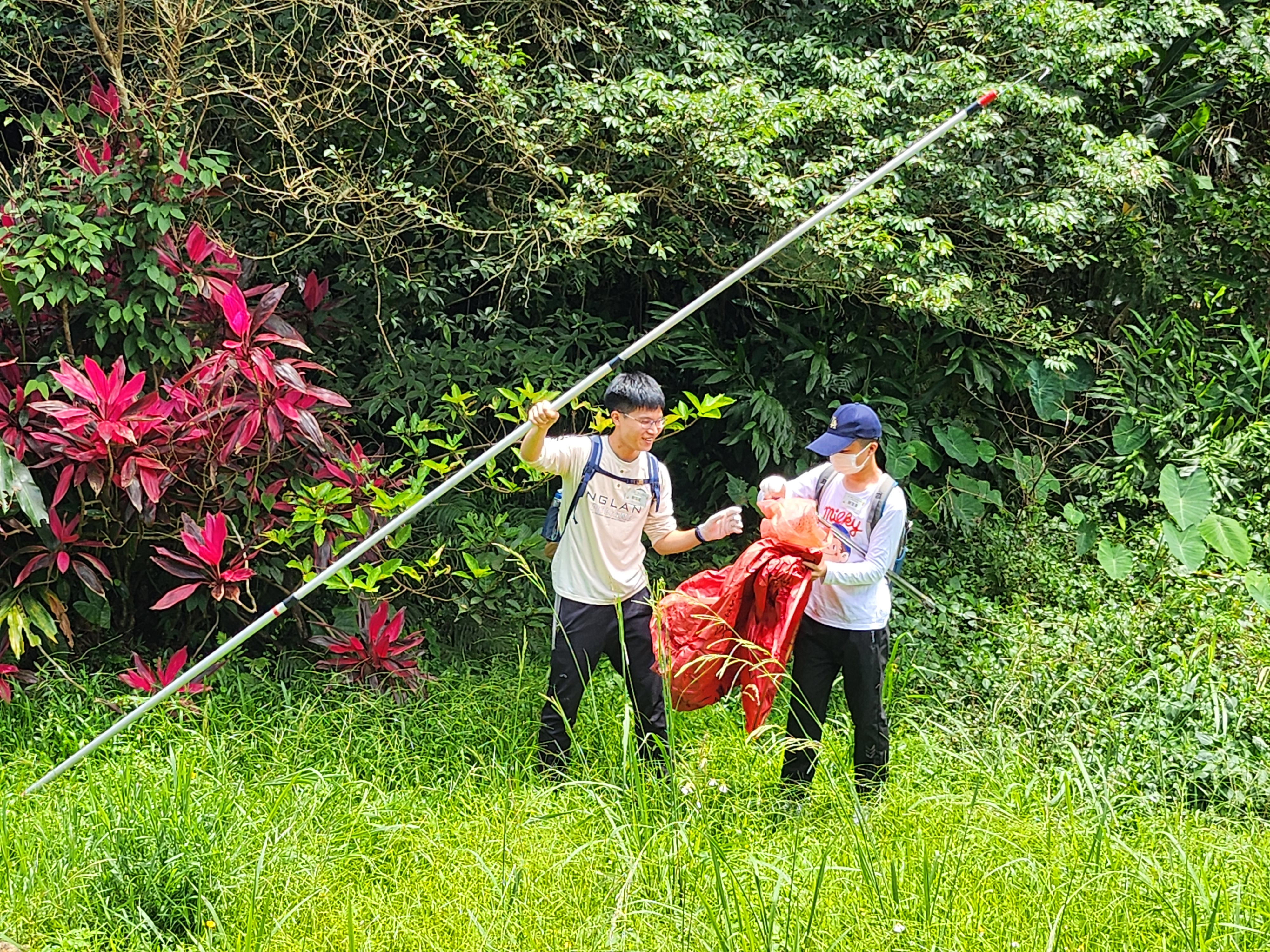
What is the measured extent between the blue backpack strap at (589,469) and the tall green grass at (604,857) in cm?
66

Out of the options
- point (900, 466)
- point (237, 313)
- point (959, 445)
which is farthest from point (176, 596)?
point (959, 445)

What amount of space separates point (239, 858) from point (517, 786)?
3.44ft

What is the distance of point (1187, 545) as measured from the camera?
18.9ft

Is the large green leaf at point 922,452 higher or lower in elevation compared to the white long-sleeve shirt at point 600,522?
lower

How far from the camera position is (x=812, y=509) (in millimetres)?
3852

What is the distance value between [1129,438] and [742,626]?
3670 mm

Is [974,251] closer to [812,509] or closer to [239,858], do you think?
[812,509]

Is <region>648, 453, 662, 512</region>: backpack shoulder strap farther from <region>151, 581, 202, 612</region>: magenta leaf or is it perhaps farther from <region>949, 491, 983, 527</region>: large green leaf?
<region>949, 491, 983, 527</region>: large green leaf

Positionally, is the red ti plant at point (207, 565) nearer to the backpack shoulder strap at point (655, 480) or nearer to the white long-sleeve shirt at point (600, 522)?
the white long-sleeve shirt at point (600, 522)

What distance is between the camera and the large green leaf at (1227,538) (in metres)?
5.69

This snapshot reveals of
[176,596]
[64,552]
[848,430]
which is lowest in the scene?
[176,596]

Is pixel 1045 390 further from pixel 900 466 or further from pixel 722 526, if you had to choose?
pixel 722 526

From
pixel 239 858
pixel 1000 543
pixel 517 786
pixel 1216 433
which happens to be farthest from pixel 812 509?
pixel 1216 433

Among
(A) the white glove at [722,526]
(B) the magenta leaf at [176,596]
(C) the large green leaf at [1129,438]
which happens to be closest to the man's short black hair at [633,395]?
(A) the white glove at [722,526]
